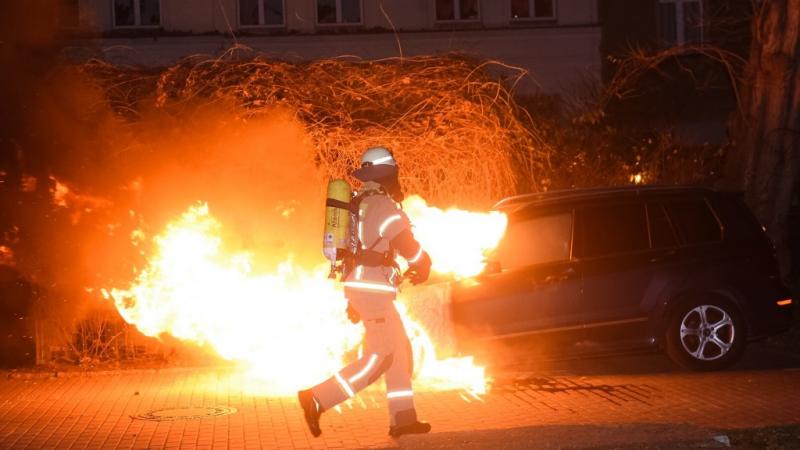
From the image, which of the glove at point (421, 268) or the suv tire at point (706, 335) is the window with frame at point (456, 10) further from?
the glove at point (421, 268)

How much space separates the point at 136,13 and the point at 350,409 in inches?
617

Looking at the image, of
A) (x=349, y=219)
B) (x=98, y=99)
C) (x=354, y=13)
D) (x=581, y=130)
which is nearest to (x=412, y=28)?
(x=354, y=13)

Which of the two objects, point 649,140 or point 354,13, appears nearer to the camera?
point 649,140

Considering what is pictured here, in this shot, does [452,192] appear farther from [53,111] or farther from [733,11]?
→ [733,11]

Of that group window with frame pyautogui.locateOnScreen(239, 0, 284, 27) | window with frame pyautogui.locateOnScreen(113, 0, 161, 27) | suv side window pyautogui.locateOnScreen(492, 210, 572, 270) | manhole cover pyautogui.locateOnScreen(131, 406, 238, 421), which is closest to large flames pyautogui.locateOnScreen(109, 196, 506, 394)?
suv side window pyautogui.locateOnScreen(492, 210, 572, 270)

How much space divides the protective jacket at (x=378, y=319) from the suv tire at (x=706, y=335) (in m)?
3.53

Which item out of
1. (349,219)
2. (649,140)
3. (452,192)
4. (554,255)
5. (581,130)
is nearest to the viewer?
(349,219)

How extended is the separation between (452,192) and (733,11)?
8936 mm

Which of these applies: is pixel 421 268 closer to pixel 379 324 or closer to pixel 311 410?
pixel 379 324


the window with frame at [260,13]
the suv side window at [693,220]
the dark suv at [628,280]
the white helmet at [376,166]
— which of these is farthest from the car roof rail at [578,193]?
the window with frame at [260,13]

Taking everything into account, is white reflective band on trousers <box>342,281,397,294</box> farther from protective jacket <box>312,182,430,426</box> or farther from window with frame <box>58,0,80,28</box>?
window with frame <box>58,0,80,28</box>

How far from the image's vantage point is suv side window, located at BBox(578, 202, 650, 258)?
1032 cm

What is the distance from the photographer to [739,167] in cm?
1375

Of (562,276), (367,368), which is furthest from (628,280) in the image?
(367,368)
